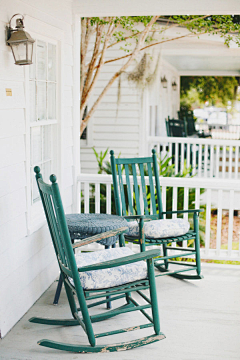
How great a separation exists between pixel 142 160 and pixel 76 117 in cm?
82

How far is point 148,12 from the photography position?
3.86 m

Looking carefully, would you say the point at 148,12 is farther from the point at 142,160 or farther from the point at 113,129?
the point at 113,129

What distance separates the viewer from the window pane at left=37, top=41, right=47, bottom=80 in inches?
134

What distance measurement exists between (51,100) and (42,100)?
0.21 m

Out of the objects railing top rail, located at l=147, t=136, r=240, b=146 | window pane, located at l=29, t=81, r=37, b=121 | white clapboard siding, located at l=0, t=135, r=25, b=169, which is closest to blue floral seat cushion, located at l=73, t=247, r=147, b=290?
white clapboard siding, located at l=0, t=135, r=25, b=169

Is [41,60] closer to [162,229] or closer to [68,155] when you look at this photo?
[68,155]

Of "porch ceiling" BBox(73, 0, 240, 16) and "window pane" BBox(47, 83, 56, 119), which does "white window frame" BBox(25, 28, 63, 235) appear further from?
"porch ceiling" BBox(73, 0, 240, 16)

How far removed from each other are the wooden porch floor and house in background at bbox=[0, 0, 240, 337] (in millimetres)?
162

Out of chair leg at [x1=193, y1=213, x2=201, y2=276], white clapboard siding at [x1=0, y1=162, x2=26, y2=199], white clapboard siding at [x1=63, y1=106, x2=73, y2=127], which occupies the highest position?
white clapboard siding at [x1=63, y1=106, x2=73, y2=127]

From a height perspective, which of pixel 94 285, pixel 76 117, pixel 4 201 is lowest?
pixel 94 285

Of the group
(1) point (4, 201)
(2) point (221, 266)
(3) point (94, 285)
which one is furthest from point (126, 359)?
(2) point (221, 266)

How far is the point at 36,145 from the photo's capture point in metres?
3.48

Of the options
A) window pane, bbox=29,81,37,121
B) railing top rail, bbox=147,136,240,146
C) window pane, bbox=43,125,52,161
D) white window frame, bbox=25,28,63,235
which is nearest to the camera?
white window frame, bbox=25,28,63,235

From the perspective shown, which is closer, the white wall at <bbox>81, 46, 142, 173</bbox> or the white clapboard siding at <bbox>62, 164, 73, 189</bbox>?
the white clapboard siding at <bbox>62, 164, 73, 189</bbox>
